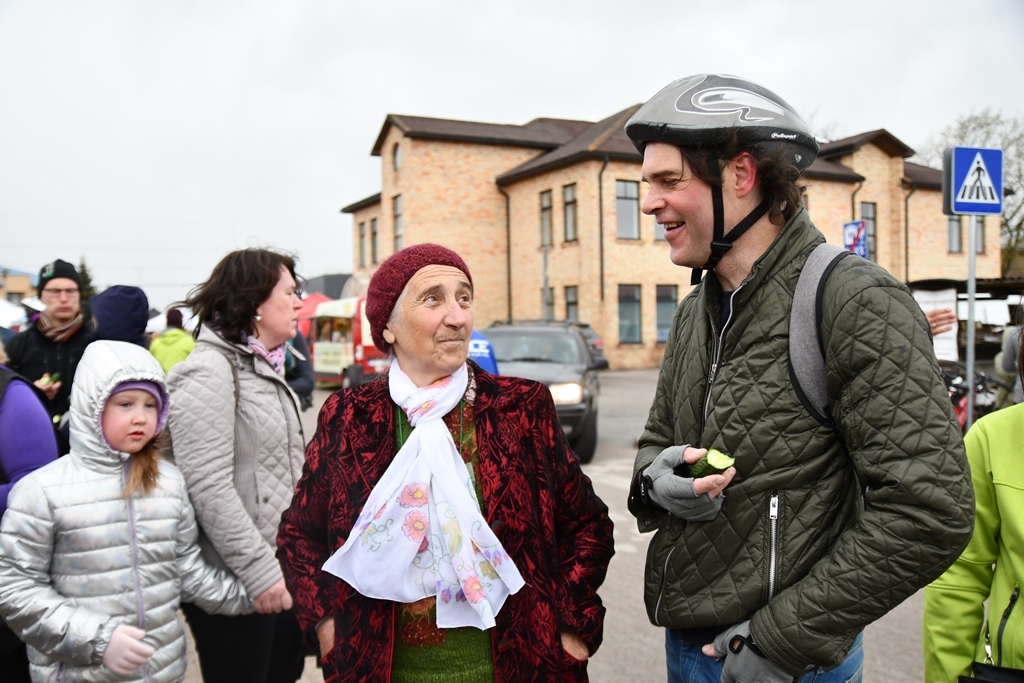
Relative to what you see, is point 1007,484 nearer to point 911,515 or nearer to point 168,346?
point 911,515

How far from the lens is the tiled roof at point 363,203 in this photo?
134 ft

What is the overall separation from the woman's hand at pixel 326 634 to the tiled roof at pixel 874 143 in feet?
117

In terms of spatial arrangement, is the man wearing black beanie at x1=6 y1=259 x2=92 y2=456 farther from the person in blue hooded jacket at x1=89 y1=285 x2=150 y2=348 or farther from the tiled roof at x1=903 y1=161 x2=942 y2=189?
the tiled roof at x1=903 y1=161 x2=942 y2=189

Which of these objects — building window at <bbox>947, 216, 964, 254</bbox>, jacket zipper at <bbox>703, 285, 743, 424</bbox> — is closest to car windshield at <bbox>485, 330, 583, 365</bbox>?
jacket zipper at <bbox>703, 285, 743, 424</bbox>

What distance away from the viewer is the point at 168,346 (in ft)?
19.5

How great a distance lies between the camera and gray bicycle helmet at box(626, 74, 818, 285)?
1.84m

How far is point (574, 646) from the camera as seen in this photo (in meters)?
2.21

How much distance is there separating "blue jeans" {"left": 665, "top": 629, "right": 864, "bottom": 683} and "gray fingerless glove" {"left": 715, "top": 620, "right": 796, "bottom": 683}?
0.33 feet

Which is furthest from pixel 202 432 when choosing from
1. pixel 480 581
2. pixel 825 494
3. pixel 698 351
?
pixel 825 494

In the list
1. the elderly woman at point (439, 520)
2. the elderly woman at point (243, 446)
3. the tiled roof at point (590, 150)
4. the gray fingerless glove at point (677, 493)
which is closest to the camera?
the gray fingerless glove at point (677, 493)

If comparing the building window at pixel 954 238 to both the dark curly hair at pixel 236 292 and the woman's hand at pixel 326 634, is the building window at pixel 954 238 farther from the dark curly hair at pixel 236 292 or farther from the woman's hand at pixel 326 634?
the woman's hand at pixel 326 634

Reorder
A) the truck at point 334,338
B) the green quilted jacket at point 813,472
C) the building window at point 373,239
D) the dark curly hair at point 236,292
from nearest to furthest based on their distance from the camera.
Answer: the green quilted jacket at point 813,472, the dark curly hair at point 236,292, the truck at point 334,338, the building window at point 373,239

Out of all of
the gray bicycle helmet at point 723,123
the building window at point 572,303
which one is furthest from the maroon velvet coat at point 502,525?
the building window at point 572,303

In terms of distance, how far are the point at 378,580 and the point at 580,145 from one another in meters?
30.2
